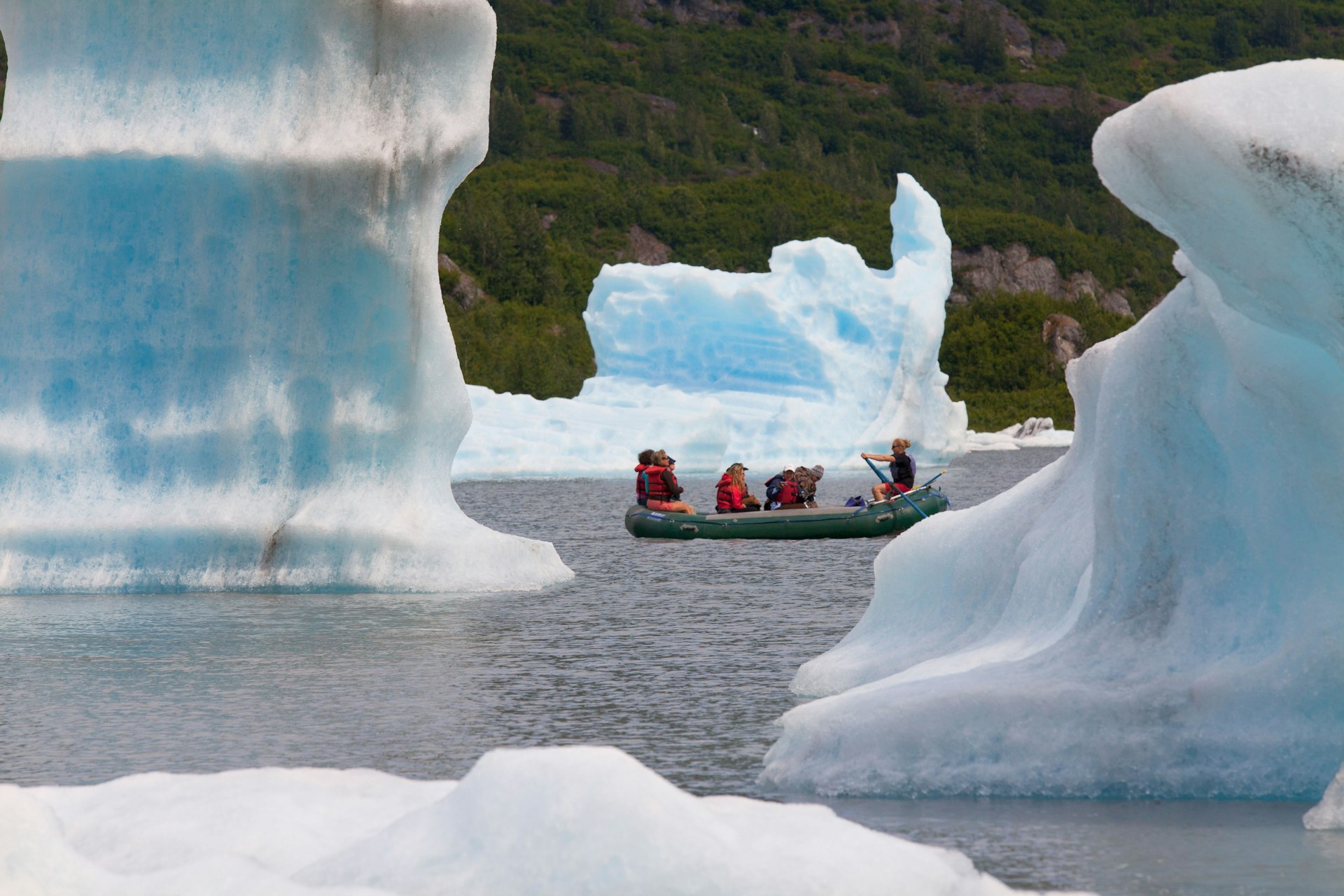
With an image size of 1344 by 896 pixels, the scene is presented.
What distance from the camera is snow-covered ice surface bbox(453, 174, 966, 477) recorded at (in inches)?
1523

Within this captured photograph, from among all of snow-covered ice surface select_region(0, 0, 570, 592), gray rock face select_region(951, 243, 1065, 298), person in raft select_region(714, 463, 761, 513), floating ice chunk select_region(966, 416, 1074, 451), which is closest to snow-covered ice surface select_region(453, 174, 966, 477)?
person in raft select_region(714, 463, 761, 513)

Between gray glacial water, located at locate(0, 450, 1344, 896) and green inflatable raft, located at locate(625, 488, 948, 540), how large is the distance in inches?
157

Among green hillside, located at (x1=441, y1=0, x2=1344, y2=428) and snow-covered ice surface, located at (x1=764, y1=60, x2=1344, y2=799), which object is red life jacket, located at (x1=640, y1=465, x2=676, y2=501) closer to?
snow-covered ice surface, located at (x1=764, y1=60, x2=1344, y2=799)

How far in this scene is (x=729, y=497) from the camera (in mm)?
22984

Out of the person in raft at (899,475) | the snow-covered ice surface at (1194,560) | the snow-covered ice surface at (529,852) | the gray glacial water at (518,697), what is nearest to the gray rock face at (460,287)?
the person in raft at (899,475)

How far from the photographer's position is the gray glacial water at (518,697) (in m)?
6.81

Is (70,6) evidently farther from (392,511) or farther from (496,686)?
(496,686)

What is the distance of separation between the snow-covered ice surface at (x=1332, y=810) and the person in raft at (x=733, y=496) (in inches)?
632

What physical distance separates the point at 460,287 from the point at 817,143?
158ft

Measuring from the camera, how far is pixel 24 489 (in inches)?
615

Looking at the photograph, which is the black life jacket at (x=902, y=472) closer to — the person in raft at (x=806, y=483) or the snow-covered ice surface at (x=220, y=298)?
the person in raft at (x=806, y=483)

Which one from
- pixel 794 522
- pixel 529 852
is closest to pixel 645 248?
pixel 794 522

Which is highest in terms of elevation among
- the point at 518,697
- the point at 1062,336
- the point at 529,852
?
the point at 1062,336

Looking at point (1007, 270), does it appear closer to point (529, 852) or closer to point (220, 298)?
point (220, 298)
